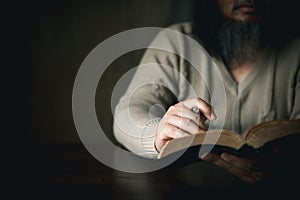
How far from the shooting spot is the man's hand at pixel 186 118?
0.66m

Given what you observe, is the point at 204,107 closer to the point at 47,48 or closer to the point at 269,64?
the point at 269,64

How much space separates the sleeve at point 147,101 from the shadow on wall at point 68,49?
1.21 feet

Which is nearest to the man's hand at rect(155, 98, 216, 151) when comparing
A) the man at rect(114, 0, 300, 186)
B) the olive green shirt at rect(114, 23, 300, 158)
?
the man at rect(114, 0, 300, 186)

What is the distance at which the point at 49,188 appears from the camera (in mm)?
691

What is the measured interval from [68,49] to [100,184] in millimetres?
842

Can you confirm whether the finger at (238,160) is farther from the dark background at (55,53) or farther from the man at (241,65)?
the dark background at (55,53)

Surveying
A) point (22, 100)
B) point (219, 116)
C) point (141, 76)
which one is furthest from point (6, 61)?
point (219, 116)

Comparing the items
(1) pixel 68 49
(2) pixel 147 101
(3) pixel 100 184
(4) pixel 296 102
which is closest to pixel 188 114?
(3) pixel 100 184

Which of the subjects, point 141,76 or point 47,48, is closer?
point 141,76

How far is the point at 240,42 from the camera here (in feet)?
3.86

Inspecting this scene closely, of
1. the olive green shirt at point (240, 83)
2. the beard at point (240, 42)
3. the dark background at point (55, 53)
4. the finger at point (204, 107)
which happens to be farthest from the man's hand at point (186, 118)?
the dark background at point (55, 53)

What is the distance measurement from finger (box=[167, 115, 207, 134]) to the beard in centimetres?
53

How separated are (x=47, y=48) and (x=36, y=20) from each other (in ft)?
0.33

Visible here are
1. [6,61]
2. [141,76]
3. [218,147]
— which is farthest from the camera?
[6,61]
